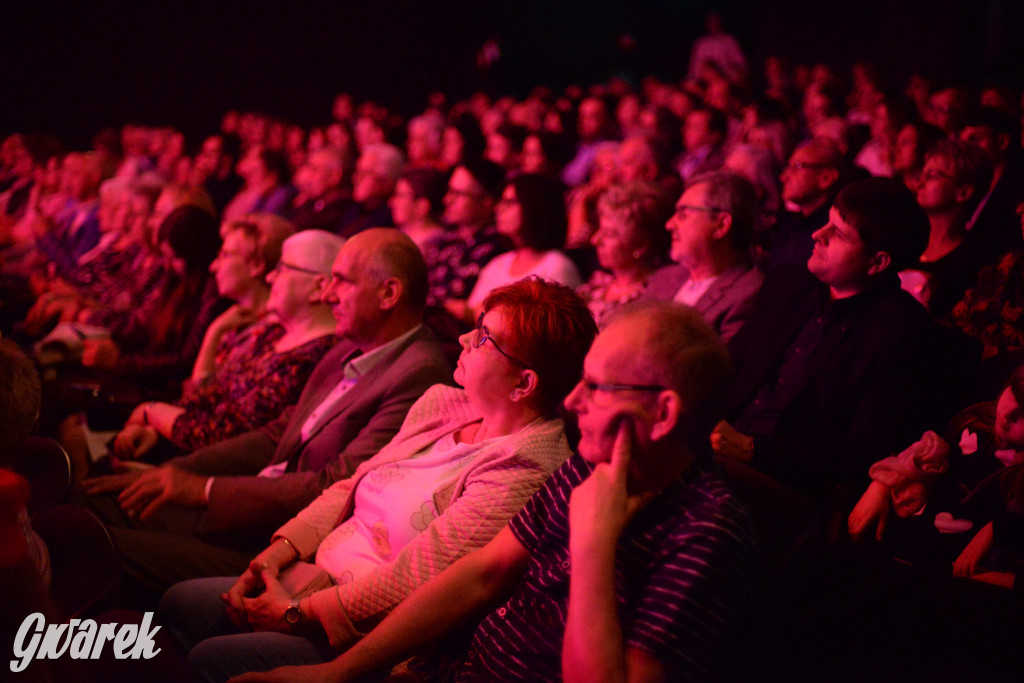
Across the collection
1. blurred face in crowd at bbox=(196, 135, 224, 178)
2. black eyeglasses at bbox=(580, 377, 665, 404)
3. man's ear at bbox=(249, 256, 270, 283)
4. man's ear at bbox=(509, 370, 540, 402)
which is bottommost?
man's ear at bbox=(509, 370, 540, 402)

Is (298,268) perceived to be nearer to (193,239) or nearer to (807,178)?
(193,239)

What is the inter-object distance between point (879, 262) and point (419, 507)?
4.33 feet

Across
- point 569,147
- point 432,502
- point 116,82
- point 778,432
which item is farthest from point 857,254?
point 116,82

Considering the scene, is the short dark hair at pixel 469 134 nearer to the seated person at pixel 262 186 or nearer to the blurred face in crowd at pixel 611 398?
the seated person at pixel 262 186

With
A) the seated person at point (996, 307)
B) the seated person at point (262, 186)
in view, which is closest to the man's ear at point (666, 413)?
the seated person at point (996, 307)

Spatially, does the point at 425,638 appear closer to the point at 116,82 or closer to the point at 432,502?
the point at 432,502

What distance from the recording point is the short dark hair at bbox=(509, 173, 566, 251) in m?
3.54

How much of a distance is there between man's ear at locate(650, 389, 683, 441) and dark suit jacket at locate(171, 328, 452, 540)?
1.10 meters

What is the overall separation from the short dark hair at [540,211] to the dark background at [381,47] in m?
6.66

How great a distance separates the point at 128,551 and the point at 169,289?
189cm

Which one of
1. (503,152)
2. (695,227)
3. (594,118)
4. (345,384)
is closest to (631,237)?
(695,227)

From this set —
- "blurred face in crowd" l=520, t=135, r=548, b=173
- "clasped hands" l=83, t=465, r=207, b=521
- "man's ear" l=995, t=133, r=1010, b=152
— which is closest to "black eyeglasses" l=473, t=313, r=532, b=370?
"clasped hands" l=83, t=465, r=207, b=521

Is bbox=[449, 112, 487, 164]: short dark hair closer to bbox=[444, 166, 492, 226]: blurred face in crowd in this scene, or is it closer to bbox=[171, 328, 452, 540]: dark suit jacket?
bbox=[444, 166, 492, 226]: blurred face in crowd

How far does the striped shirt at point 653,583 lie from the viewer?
108 cm
